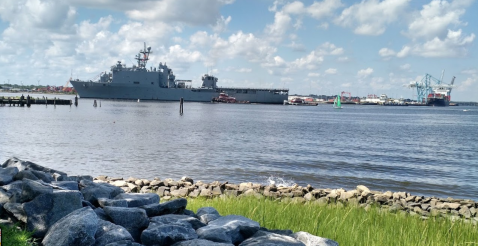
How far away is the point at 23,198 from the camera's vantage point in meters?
4.54

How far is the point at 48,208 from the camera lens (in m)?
4.38

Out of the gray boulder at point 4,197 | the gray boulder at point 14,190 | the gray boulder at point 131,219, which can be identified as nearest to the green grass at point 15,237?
the gray boulder at point 14,190

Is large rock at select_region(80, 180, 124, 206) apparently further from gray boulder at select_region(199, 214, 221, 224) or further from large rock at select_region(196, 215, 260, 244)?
large rock at select_region(196, 215, 260, 244)

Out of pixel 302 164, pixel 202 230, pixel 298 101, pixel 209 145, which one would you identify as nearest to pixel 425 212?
pixel 202 230

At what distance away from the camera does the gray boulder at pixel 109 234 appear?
12.5ft

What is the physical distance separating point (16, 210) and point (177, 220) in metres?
1.66

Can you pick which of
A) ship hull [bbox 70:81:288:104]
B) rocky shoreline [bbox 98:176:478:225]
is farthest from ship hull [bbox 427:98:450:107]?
rocky shoreline [bbox 98:176:478:225]

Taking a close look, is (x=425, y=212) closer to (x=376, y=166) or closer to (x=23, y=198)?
(x=23, y=198)

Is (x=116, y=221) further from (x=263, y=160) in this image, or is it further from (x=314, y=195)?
(x=263, y=160)

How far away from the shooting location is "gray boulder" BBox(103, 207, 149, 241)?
4.26 meters

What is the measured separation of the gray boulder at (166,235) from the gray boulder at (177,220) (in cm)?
29

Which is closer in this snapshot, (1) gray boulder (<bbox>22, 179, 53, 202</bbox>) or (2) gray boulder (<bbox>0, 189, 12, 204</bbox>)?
(1) gray boulder (<bbox>22, 179, 53, 202</bbox>)

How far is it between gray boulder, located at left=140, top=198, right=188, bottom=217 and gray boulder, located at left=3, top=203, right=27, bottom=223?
120 centimetres

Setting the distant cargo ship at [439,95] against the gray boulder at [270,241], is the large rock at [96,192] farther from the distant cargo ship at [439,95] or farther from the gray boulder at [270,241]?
the distant cargo ship at [439,95]
